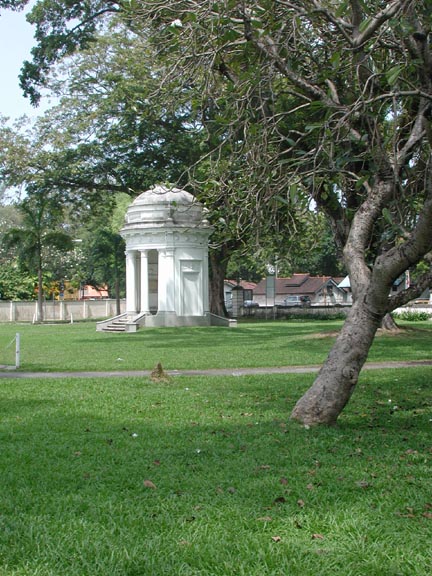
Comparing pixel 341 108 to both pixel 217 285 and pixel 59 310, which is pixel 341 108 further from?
pixel 59 310

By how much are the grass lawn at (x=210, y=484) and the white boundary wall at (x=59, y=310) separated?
41438 millimetres

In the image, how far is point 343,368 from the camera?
884 centimetres

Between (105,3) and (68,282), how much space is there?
54833mm

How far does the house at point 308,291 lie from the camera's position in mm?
85875

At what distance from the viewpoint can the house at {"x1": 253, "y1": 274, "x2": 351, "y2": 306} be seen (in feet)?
282

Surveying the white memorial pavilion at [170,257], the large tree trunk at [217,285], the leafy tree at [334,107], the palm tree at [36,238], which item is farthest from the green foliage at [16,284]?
the leafy tree at [334,107]

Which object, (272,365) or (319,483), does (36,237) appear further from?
(319,483)

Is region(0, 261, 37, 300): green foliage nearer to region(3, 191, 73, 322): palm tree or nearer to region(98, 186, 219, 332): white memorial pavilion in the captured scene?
region(3, 191, 73, 322): palm tree

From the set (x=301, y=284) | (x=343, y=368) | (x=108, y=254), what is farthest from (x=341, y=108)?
(x=301, y=284)

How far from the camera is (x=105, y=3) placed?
2316cm

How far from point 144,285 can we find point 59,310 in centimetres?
1781

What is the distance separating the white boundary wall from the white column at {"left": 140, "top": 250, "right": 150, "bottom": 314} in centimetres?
1313

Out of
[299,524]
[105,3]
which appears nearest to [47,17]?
[105,3]

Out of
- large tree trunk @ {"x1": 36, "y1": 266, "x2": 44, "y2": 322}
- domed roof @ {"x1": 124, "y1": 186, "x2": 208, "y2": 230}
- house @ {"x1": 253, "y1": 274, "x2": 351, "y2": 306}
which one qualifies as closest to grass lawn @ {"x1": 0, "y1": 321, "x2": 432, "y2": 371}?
domed roof @ {"x1": 124, "y1": 186, "x2": 208, "y2": 230}
